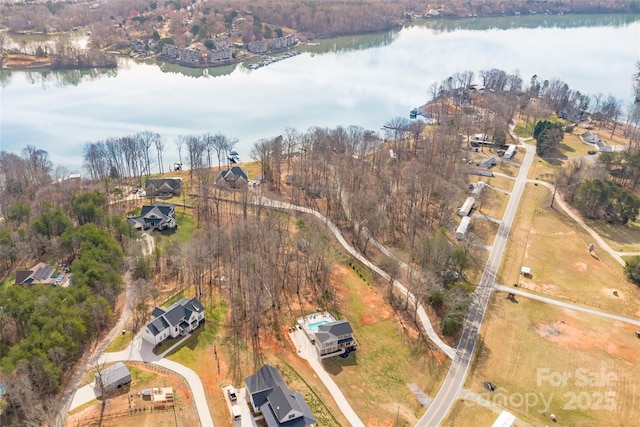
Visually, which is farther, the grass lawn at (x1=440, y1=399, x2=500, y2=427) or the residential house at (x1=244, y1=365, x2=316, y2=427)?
the grass lawn at (x1=440, y1=399, x2=500, y2=427)

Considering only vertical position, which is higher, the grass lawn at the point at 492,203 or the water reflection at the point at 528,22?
the water reflection at the point at 528,22

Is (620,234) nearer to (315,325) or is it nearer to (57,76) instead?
(315,325)

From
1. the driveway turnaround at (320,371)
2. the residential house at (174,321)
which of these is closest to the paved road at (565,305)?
the driveway turnaround at (320,371)

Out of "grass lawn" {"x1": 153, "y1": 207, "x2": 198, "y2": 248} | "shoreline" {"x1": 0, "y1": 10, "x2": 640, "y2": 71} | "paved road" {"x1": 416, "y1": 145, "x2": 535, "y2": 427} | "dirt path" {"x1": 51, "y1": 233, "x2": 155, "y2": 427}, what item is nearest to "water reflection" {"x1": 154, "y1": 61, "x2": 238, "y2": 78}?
"shoreline" {"x1": 0, "y1": 10, "x2": 640, "y2": 71}

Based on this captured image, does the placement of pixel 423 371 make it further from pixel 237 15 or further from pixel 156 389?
pixel 237 15

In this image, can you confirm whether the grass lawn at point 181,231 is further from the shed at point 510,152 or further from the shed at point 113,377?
the shed at point 510,152

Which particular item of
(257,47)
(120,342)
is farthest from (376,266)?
(257,47)

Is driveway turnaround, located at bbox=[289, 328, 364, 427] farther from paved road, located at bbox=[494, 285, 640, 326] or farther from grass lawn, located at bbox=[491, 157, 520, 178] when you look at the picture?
grass lawn, located at bbox=[491, 157, 520, 178]
